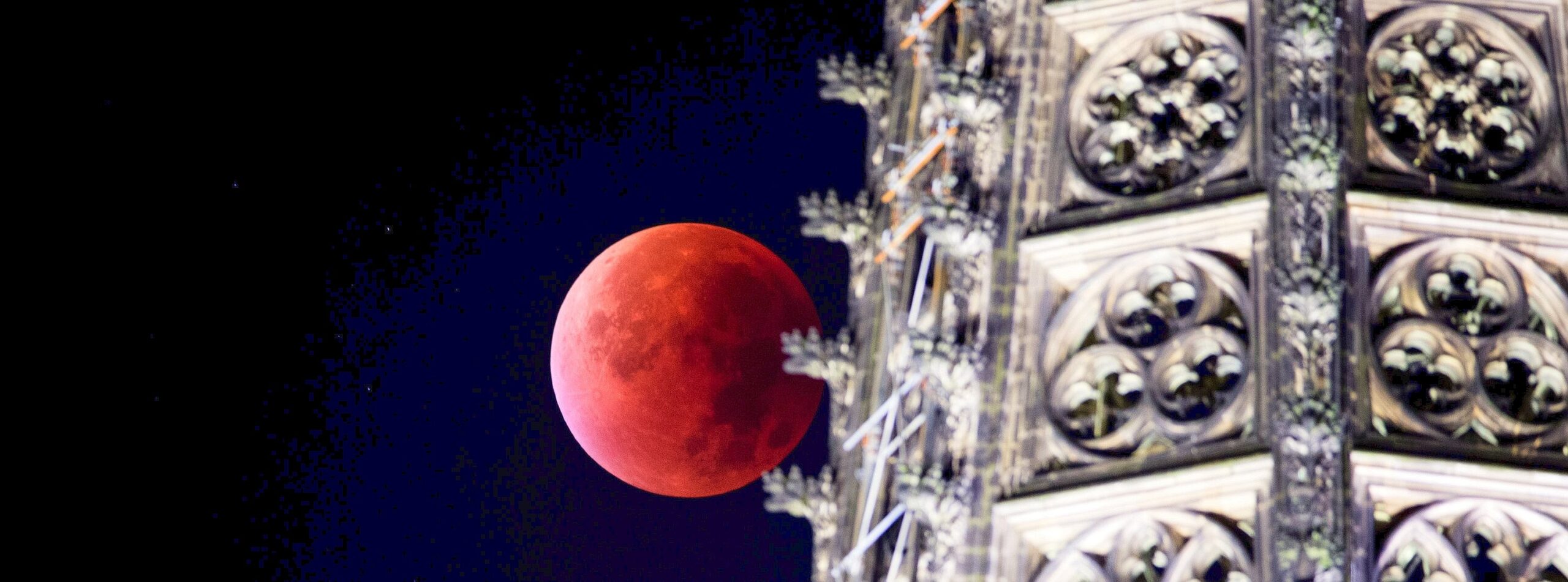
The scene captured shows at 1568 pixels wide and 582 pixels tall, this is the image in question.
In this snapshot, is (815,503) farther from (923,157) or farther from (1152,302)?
(1152,302)

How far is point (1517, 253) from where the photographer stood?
21266mm

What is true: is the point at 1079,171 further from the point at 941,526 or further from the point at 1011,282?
the point at 941,526

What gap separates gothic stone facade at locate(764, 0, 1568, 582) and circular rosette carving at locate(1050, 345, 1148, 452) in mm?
26

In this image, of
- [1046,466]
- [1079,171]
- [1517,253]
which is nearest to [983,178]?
[1079,171]

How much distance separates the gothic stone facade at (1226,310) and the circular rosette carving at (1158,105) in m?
0.02

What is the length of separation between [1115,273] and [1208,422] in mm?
1691

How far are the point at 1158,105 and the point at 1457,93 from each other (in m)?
2.27

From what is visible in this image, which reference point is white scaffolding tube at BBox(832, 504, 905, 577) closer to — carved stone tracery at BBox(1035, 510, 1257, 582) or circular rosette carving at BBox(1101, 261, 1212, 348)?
carved stone tracery at BBox(1035, 510, 1257, 582)

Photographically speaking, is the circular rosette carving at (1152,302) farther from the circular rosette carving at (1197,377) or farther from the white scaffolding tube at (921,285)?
the white scaffolding tube at (921,285)

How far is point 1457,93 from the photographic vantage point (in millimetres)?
22219

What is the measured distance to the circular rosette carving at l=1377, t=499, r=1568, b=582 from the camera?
790 inches

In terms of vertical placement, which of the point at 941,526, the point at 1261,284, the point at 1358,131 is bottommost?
the point at 941,526

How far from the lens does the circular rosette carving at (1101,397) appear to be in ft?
69.0

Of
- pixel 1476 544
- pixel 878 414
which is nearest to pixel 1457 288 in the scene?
pixel 1476 544
